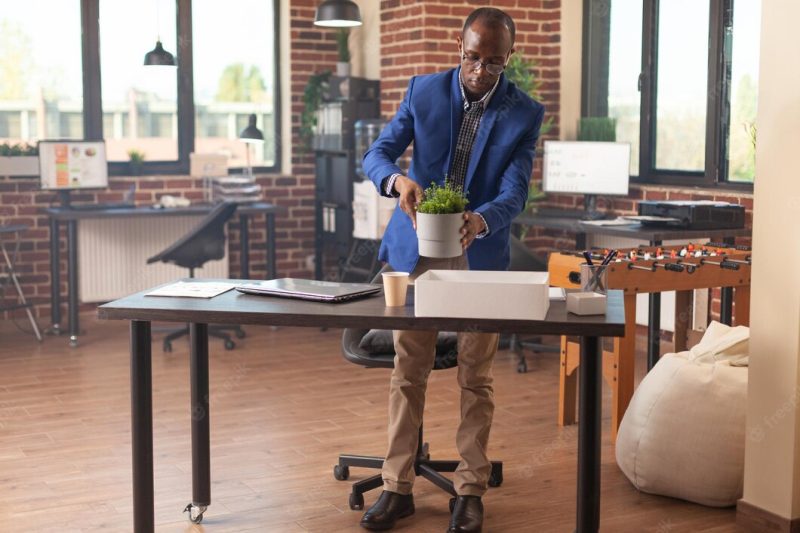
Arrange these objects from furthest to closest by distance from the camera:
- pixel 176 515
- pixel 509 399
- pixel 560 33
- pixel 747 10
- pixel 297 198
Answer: pixel 297 198
pixel 560 33
pixel 747 10
pixel 509 399
pixel 176 515

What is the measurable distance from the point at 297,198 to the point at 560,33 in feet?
7.36

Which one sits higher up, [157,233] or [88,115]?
[88,115]

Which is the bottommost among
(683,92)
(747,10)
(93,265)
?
(93,265)

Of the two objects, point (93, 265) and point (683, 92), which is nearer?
point (683, 92)

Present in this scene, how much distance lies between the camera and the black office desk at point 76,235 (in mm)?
6520

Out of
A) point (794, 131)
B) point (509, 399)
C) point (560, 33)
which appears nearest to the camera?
point (794, 131)

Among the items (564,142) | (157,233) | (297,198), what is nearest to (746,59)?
(564,142)

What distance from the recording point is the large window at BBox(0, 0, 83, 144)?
7.01 meters

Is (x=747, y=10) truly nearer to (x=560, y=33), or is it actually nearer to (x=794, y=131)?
(x=560, y=33)

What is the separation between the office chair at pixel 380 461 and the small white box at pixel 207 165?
12.5ft

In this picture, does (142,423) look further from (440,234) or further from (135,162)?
(135,162)

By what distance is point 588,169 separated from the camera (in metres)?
6.41

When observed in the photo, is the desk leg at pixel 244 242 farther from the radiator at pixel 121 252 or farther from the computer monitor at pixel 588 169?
the computer monitor at pixel 588 169

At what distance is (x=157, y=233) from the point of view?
23.8 feet
